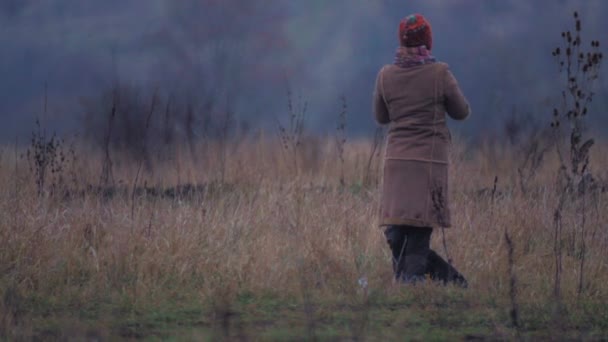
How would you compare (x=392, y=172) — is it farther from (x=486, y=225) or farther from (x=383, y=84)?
(x=486, y=225)

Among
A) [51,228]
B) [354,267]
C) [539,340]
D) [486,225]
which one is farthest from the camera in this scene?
[486,225]

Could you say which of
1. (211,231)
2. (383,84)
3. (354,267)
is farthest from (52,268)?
(383,84)

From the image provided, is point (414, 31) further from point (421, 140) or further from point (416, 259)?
point (416, 259)

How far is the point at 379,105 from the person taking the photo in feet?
20.1

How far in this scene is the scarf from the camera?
591 cm

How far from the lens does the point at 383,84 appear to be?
19.7 feet

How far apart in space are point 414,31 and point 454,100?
54cm

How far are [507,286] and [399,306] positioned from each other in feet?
2.87

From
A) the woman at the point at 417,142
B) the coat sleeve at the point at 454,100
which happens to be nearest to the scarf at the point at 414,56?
the woman at the point at 417,142

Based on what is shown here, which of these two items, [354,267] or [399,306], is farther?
[354,267]

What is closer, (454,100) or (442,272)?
(454,100)

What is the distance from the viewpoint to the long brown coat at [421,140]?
584cm

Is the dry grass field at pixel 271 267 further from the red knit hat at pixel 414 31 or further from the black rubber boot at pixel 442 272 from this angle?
the red knit hat at pixel 414 31

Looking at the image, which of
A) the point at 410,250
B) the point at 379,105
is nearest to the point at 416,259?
the point at 410,250
